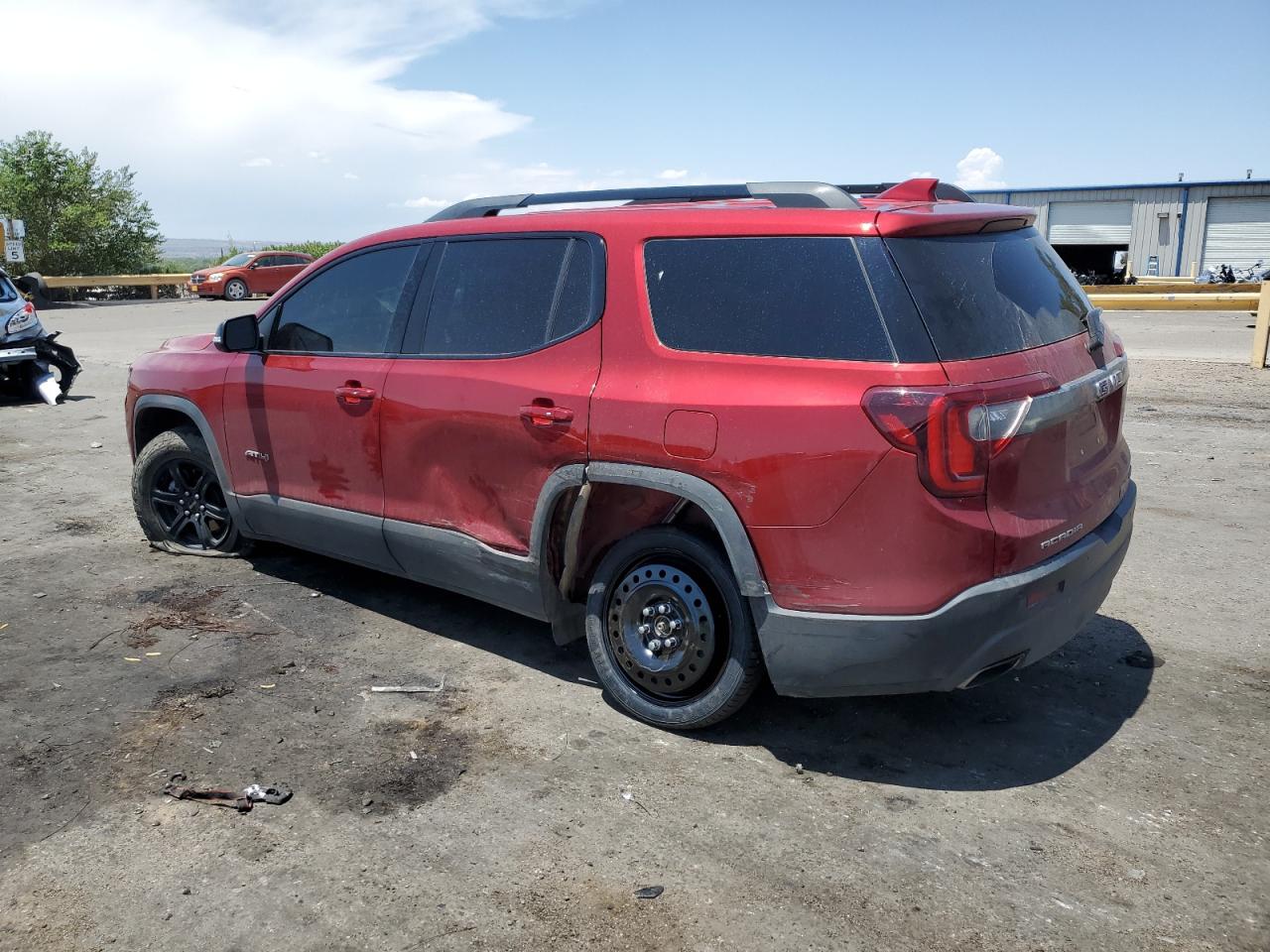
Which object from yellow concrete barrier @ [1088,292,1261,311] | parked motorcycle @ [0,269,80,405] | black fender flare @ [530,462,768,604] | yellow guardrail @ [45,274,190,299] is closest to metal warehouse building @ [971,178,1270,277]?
yellow concrete barrier @ [1088,292,1261,311]

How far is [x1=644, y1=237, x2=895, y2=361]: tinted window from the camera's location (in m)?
3.33

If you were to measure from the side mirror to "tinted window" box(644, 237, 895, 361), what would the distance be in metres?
2.37

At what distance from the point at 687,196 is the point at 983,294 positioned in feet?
4.48

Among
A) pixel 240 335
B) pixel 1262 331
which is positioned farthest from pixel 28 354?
pixel 1262 331

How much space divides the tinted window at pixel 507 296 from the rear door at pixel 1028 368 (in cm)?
130

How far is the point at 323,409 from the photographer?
4840 millimetres

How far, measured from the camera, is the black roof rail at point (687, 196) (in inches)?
143

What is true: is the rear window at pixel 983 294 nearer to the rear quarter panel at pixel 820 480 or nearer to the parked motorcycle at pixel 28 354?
the rear quarter panel at pixel 820 480

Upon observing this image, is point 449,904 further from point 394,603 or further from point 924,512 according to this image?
point 394,603

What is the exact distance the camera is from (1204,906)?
9.27 feet

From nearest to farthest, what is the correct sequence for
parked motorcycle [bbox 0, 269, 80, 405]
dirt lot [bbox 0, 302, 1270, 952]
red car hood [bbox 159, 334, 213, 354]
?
dirt lot [bbox 0, 302, 1270, 952] → red car hood [bbox 159, 334, 213, 354] → parked motorcycle [bbox 0, 269, 80, 405]

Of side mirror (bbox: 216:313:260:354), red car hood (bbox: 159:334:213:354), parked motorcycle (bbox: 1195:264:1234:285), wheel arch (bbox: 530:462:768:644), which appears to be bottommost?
parked motorcycle (bbox: 1195:264:1234:285)

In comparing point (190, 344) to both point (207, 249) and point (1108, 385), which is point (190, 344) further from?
point (207, 249)

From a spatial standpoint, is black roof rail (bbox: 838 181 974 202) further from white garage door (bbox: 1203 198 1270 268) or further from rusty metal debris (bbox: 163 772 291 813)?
white garage door (bbox: 1203 198 1270 268)
